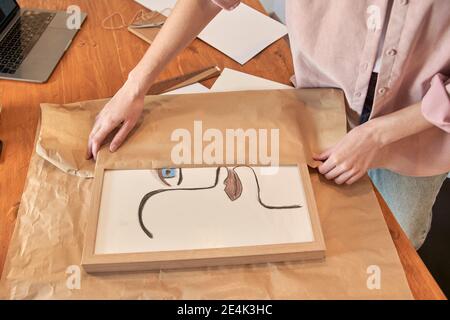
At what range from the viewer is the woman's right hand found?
2.30 feet

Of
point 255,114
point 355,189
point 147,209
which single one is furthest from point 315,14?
point 147,209

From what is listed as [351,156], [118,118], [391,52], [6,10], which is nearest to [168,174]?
[118,118]

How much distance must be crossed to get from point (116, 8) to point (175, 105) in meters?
0.48

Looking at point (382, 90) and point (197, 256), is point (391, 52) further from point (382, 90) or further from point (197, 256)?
point (197, 256)

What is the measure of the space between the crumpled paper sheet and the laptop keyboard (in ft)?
0.86

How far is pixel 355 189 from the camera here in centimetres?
68

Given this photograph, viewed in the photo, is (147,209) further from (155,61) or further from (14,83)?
(14,83)

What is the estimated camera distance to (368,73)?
715 millimetres

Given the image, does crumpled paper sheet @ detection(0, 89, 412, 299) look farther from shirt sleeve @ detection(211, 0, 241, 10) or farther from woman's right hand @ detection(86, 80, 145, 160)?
shirt sleeve @ detection(211, 0, 241, 10)

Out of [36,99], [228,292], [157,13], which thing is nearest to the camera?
[228,292]

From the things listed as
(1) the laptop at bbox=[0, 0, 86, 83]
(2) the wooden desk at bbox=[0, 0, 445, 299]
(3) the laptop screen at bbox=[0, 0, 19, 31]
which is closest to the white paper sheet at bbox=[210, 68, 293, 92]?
A: (2) the wooden desk at bbox=[0, 0, 445, 299]

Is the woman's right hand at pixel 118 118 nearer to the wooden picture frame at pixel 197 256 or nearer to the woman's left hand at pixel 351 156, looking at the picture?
the wooden picture frame at pixel 197 256

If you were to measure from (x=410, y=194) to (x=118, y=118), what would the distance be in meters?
0.59
